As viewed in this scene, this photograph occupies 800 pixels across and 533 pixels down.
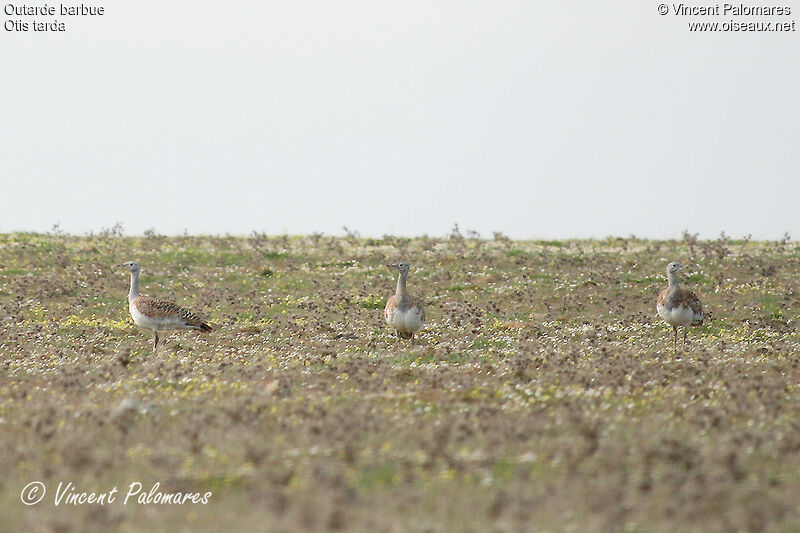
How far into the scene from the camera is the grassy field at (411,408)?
10.2 metres

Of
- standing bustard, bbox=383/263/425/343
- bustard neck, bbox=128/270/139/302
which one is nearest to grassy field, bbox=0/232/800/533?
standing bustard, bbox=383/263/425/343

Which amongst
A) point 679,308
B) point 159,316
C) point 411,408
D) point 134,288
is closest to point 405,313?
point 159,316

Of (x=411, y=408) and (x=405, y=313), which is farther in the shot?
(x=405, y=313)

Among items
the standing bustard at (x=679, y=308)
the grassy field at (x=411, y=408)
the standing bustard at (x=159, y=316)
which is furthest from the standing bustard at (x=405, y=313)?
the standing bustard at (x=679, y=308)

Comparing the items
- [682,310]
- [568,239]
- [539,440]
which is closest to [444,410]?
[539,440]

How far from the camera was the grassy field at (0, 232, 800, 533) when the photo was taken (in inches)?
400

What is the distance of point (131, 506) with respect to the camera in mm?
10375

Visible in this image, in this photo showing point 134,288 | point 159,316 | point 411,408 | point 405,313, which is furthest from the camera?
point 134,288

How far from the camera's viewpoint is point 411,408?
1528 cm

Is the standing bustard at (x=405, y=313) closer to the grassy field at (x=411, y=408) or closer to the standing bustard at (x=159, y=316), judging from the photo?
the grassy field at (x=411, y=408)

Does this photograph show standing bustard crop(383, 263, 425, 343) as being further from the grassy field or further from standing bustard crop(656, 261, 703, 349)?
standing bustard crop(656, 261, 703, 349)

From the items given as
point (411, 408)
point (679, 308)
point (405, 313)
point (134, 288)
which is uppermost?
point (134, 288)

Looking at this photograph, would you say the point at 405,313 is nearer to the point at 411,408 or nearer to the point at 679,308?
the point at 679,308

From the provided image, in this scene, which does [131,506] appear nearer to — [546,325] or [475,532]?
[475,532]
